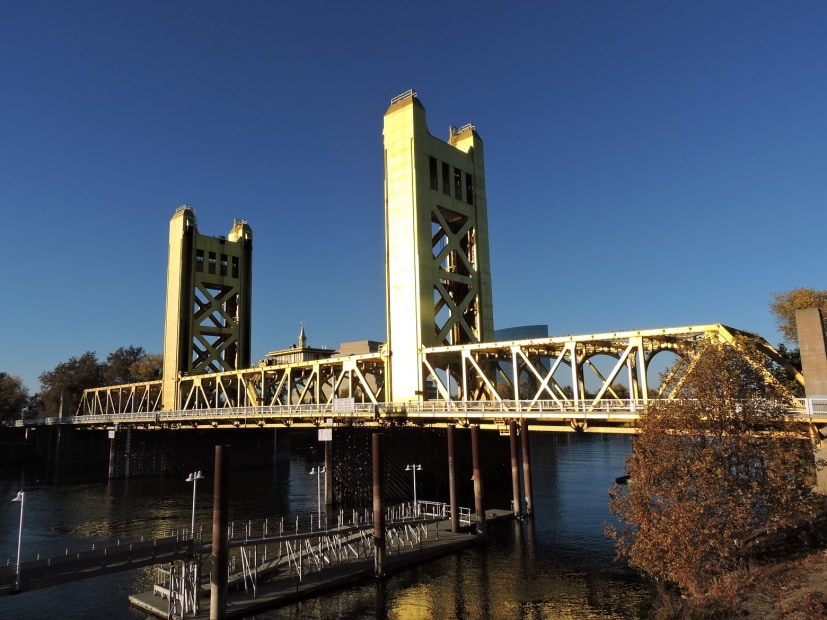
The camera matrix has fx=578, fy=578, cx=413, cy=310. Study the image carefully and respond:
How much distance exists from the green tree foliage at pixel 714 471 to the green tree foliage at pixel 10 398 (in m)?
114

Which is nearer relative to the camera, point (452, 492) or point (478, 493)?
point (478, 493)

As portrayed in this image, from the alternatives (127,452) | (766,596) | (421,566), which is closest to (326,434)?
(421,566)

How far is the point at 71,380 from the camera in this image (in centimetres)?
12038

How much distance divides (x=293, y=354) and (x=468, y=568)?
72.7m

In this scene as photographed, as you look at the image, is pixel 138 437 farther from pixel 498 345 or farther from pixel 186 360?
pixel 498 345

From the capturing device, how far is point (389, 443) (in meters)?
58.1

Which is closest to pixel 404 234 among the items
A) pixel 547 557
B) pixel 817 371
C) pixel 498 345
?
pixel 498 345

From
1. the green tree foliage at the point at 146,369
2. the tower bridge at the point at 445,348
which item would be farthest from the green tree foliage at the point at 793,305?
the green tree foliage at the point at 146,369

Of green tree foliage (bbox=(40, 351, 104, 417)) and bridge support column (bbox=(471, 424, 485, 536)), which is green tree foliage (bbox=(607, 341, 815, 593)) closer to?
bridge support column (bbox=(471, 424, 485, 536))

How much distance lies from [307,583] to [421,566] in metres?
7.41

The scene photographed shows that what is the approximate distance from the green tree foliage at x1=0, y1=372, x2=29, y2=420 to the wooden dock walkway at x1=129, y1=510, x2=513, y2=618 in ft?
315

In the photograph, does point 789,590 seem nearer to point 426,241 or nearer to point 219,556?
point 219,556

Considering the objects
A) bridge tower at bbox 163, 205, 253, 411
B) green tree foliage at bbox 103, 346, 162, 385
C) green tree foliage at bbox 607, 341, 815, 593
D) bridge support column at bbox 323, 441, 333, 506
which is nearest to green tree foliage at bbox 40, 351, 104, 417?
green tree foliage at bbox 103, 346, 162, 385

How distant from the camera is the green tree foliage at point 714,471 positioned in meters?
22.3
